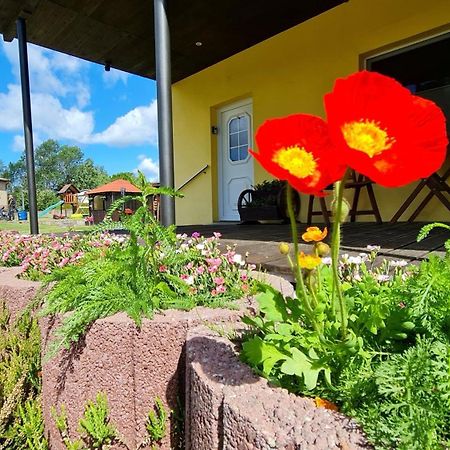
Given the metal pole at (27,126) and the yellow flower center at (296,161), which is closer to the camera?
the yellow flower center at (296,161)

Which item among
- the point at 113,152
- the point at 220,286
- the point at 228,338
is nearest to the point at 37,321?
the point at 220,286

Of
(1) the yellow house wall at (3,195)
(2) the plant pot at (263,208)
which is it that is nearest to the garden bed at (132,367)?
(2) the plant pot at (263,208)

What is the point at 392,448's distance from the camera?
466 millimetres

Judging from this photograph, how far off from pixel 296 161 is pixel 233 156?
5544 mm

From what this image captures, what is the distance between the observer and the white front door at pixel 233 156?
5660mm

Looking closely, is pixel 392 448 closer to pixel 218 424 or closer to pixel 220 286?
pixel 218 424

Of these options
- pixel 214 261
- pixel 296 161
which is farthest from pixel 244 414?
pixel 214 261

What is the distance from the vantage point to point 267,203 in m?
4.73

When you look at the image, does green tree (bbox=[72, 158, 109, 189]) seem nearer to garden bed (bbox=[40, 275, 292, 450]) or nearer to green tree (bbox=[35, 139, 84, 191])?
green tree (bbox=[35, 139, 84, 191])

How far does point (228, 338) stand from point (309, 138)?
552 millimetres

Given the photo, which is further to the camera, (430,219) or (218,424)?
(430,219)

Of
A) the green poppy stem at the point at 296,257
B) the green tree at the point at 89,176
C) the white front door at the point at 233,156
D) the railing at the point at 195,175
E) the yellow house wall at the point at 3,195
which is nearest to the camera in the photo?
the green poppy stem at the point at 296,257

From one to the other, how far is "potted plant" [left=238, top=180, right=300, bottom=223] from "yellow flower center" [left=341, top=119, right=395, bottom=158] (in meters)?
4.05

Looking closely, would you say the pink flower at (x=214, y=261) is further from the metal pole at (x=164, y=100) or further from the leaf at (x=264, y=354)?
the metal pole at (x=164, y=100)
